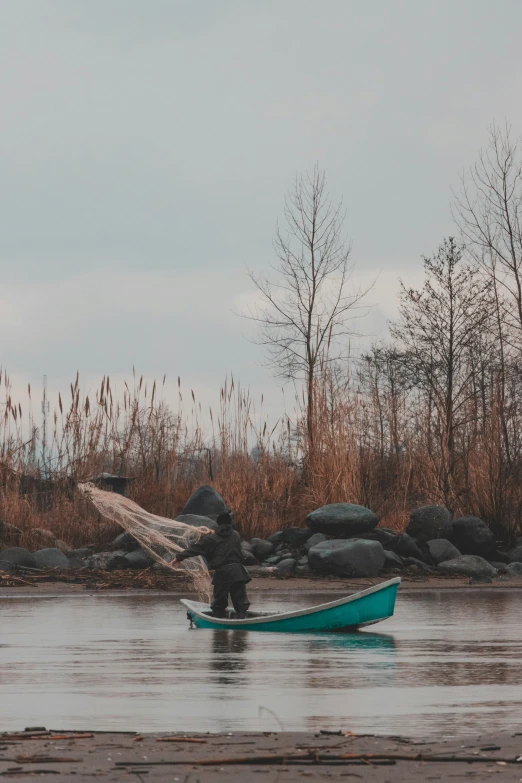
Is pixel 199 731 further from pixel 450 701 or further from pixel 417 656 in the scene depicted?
pixel 417 656

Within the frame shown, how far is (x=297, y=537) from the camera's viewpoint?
27.1m

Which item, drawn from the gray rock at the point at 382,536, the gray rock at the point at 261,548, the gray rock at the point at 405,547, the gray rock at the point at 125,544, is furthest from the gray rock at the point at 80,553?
the gray rock at the point at 405,547

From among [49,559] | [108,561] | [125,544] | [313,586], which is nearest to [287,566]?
[313,586]

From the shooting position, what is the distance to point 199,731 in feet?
26.4

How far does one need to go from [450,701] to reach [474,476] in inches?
816

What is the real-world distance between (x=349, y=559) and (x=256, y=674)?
13219mm

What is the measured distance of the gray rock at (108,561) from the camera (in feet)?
82.4

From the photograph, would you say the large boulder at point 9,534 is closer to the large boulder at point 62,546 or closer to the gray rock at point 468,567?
the large boulder at point 62,546

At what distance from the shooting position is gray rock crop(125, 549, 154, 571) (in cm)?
2531

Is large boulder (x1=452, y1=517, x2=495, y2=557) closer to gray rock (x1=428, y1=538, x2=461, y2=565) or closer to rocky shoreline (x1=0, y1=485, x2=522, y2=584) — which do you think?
rocky shoreline (x1=0, y1=485, x2=522, y2=584)

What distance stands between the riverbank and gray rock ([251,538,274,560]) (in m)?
18.8

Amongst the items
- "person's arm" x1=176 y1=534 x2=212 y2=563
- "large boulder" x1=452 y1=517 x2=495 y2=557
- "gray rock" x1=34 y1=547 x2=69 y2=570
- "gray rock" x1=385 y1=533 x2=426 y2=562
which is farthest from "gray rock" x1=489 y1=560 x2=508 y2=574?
"person's arm" x1=176 y1=534 x2=212 y2=563

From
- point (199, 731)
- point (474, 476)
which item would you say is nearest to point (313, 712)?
point (199, 731)

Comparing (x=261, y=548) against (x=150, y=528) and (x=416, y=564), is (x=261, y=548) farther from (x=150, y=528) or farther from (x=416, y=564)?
(x=150, y=528)
